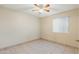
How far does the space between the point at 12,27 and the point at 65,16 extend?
2.95ft

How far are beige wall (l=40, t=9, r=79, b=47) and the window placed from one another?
0.07 m

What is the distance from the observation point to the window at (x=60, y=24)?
1385 millimetres

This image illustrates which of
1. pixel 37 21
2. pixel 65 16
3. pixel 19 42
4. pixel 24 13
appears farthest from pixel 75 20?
pixel 19 42

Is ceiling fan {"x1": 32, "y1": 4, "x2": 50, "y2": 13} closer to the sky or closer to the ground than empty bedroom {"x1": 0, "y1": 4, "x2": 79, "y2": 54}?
closer to the sky

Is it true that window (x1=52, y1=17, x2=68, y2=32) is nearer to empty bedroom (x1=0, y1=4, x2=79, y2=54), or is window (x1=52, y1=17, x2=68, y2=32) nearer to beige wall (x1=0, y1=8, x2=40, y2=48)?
empty bedroom (x1=0, y1=4, x2=79, y2=54)

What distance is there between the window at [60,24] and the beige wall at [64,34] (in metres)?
0.07

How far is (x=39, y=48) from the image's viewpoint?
4.66 feet

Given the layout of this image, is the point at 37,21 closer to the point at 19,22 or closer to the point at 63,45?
the point at 19,22

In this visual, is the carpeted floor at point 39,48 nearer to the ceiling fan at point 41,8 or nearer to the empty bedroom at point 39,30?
the empty bedroom at point 39,30

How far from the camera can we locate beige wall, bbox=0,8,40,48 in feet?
4.45

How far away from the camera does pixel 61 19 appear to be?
4.62 ft

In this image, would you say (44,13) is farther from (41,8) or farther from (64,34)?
(64,34)


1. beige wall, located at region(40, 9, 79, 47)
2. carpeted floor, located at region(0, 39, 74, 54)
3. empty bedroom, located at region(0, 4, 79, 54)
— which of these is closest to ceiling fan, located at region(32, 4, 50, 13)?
empty bedroom, located at region(0, 4, 79, 54)
